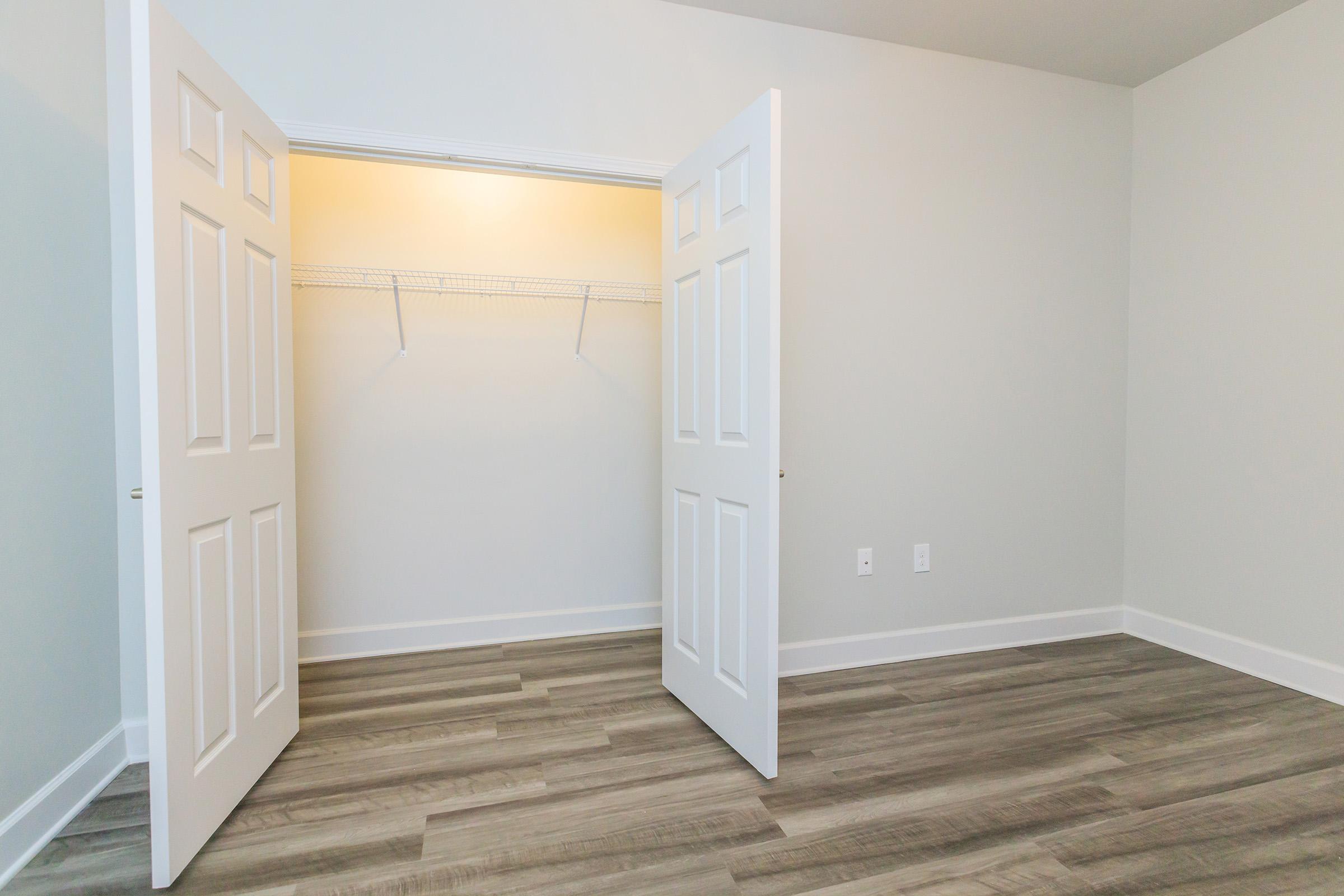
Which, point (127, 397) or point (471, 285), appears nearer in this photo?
point (127, 397)

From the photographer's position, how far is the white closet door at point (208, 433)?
1444 millimetres

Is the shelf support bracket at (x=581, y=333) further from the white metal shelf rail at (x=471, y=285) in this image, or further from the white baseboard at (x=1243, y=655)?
the white baseboard at (x=1243, y=655)

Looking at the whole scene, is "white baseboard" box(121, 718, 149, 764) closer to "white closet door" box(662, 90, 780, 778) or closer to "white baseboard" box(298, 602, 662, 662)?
"white baseboard" box(298, 602, 662, 662)

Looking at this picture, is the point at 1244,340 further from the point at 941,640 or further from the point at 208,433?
the point at 208,433

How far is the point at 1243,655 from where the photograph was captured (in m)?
2.79

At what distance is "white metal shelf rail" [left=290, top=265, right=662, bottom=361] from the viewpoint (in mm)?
3059

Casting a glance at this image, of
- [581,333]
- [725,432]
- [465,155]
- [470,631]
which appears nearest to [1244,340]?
[725,432]

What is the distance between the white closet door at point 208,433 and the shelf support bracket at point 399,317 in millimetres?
916

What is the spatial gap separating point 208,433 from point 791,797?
179 cm

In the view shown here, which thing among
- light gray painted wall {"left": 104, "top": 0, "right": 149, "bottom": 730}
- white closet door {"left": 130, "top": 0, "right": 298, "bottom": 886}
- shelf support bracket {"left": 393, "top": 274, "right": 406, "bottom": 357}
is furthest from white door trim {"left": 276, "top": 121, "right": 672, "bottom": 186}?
shelf support bracket {"left": 393, "top": 274, "right": 406, "bottom": 357}

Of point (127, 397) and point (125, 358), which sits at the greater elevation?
point (125, 358)

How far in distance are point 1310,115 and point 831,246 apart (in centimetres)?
185

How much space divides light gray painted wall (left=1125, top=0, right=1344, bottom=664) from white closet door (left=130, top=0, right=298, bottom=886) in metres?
3.66

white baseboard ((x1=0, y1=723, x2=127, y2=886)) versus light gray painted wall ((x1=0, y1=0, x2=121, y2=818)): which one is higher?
light gray painted wall ((x1=0, y1=0, x2=121, y2=818))
